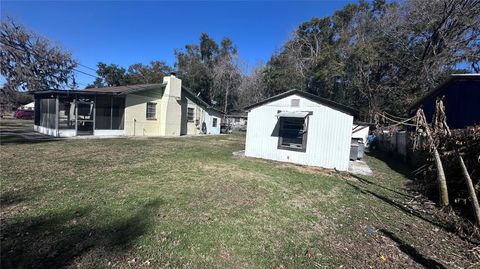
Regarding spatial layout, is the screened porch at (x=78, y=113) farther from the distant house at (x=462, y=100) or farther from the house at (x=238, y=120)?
the house at (x=238, y=120)

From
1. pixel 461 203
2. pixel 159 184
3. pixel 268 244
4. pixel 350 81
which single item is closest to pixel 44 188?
pixel 159 184

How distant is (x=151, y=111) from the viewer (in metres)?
17.5

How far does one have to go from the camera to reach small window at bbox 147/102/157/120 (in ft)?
56.5

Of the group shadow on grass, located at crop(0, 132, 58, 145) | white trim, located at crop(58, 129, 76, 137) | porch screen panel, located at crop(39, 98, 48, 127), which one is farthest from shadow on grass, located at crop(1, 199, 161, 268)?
porch screen panel, located at crop(39, 98, 48, 127)

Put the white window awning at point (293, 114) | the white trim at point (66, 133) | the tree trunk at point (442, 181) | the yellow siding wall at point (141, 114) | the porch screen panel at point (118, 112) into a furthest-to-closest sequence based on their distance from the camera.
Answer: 1. the yellow siding wall at point (141, 114)
2. the porch screen panel at point (118, 112)
3. the white trim at point (66, 133)
4. the white window awning at point (293, 114)
5. the tree trunk at point (442, 181)

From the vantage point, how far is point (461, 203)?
502 centimetres

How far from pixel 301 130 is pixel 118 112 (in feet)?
41.7

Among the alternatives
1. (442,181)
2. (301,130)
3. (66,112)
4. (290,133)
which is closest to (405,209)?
(442,181)

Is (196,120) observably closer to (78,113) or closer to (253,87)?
(78,113)

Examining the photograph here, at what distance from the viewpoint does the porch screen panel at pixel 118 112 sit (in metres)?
15.5

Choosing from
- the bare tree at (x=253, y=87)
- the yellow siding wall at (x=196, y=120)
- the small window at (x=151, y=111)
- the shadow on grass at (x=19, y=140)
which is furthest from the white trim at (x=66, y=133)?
the bare tree at (x=253, y=87)

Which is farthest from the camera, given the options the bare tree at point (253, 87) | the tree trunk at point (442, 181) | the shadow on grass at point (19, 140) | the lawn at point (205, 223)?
the bare tree at point (253, 87)

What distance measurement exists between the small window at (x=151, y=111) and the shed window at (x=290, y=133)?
37.9 ft

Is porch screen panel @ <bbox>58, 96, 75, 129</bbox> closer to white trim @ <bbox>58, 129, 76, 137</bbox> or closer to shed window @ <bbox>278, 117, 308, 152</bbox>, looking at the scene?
white trim @ <bbox>58, 129, 76, 137</bbox>
